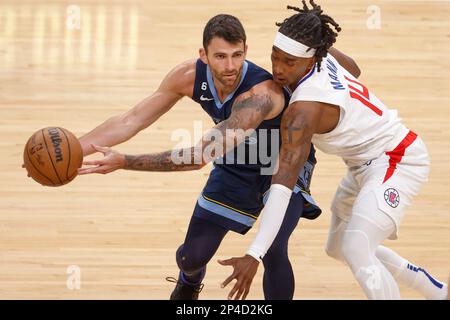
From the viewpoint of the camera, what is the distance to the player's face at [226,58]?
5.24m

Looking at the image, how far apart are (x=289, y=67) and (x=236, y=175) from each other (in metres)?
0.77

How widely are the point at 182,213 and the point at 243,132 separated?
232cm

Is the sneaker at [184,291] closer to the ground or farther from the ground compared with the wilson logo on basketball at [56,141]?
closer to the ground

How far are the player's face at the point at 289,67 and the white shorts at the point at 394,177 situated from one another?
0.61 meters

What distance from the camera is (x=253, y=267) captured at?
4.90 meters

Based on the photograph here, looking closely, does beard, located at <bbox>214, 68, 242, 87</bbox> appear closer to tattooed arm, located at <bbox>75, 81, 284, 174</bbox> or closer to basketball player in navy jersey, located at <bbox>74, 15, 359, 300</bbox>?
basketball player in navy jersey, located at <bbox>74, 15, 359, 300</bbox>

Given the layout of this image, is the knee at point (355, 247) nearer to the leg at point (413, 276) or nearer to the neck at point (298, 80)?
the leg at point (413, 276)

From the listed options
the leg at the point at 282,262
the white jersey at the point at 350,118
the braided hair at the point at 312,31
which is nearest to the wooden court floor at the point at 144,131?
the leg at the point at 282,262

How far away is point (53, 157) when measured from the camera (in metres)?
5.10

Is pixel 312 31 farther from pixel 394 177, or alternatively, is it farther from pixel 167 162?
pixel 167 162

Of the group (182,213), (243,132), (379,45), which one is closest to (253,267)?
(243,132)

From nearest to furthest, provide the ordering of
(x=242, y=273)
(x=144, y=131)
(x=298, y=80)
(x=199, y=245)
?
(x=242, y=273)
(x=298, y=80)
(x=199, y=245)
(x=144, y=131)

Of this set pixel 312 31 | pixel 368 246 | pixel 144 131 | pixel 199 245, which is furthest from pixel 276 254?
pixel 144 131
